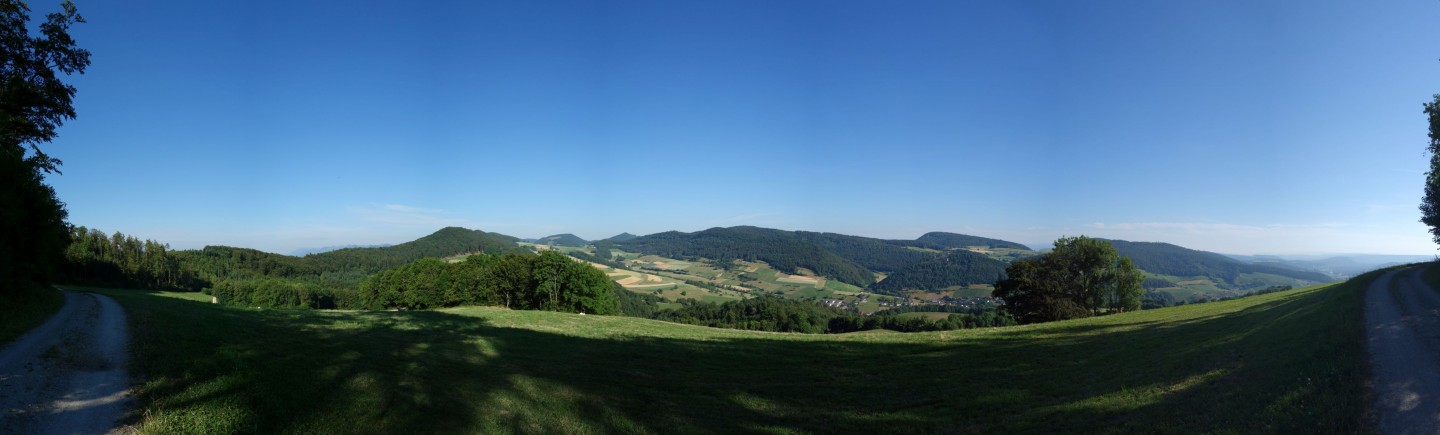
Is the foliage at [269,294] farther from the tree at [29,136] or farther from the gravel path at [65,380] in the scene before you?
the gravel path at [65,380]

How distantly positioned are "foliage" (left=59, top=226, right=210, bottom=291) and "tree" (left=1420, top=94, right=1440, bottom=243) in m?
136

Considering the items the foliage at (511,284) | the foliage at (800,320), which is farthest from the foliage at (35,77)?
the foliage at (800,320)

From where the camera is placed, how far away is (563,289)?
60438 millimetres

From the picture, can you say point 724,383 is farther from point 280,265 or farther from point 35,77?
point 280,265

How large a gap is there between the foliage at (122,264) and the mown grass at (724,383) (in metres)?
86.4

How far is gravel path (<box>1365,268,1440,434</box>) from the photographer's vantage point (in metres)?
8.07

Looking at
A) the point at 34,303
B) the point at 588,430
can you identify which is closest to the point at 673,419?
the point at 588,430

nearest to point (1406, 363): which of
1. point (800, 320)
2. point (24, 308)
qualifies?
point (24, 308)

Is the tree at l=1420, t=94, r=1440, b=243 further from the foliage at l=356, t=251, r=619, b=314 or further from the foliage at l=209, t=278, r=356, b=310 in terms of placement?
the foliage at l=209, t=278, r=356, b=310

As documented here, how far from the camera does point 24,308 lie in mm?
14484

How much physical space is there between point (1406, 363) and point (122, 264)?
456ft

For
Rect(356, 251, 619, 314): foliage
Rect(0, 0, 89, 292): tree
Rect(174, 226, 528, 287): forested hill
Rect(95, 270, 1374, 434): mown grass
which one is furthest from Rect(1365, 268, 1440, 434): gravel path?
Rect(174, 226, 528, 287): forested hill

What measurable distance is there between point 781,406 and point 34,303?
23877 millimetres

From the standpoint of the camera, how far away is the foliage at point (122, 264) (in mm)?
70875
